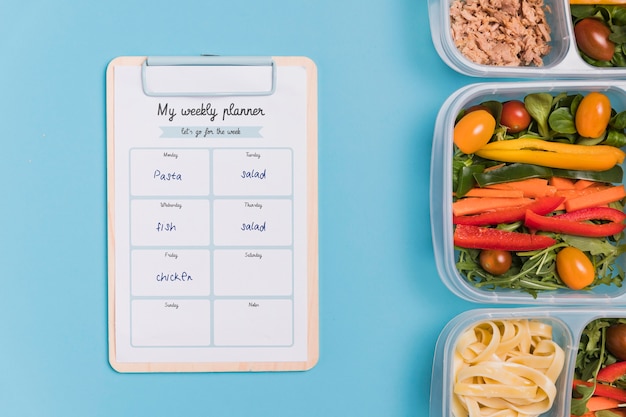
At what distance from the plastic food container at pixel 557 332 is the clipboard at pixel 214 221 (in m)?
0.22

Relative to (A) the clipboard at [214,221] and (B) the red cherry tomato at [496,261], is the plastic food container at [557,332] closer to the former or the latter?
(B) the red cherry tomato at [496,261]

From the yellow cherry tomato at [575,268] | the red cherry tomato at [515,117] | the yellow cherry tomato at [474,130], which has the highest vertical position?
the red cherry tomato at [515,117]

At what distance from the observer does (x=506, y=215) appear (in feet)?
3.21

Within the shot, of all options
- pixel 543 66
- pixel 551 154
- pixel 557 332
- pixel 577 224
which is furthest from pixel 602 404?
pixel 543 66

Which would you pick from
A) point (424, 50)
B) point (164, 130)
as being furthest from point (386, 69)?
point (164, 130)

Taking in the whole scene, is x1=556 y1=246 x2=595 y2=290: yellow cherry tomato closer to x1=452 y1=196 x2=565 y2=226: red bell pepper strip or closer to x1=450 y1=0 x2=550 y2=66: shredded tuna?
x1=452 y1=196 x2=565 y2=226: red bell pepper strip

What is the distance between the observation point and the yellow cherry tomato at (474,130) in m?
0.95

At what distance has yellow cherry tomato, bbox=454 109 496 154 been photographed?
0.95 metres

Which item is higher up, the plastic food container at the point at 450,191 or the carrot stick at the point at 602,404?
the plastic food container at the point at 450,191

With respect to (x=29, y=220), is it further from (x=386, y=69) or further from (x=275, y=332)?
(x=386, y=69)

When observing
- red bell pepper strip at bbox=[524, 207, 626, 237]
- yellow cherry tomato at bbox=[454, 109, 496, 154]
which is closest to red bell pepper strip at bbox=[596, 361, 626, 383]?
red bell pepper strip at bbox=[524, 207, 626, 237]

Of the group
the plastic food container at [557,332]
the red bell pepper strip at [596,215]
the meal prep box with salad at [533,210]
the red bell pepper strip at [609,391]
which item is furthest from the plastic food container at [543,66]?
the red bell pepper strip at [609,391]

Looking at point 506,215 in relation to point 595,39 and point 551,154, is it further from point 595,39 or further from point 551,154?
point 595,39

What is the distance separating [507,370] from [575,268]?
191mm
